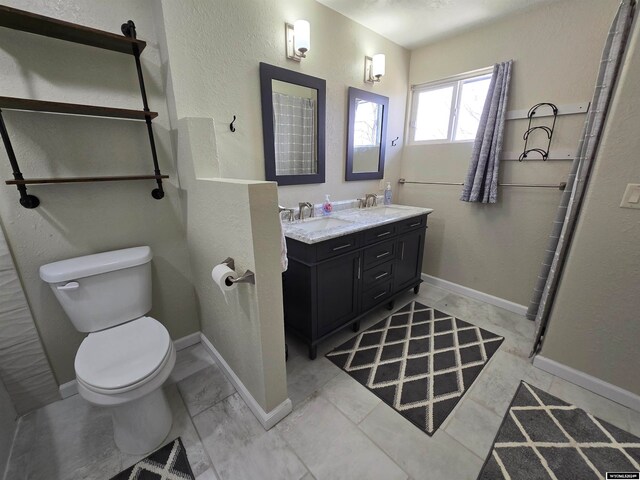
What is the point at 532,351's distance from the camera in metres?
1.78

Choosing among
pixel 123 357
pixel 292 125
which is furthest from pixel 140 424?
pixel 292 125

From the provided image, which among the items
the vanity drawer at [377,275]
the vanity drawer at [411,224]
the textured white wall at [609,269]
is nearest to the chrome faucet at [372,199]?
the vanity drawer at [411,224]

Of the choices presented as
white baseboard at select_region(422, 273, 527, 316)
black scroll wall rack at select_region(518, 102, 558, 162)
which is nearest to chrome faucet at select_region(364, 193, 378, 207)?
white baseboard at select_region(422, 273, 527, 316)

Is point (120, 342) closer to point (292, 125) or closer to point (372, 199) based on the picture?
point (292, 125)

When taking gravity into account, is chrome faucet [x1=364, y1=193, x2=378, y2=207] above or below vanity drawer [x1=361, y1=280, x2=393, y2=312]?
above

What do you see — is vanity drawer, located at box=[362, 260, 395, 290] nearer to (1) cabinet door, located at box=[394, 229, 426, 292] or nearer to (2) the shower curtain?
(1) cabinet door, located at box=[394, 229, 426, 292]

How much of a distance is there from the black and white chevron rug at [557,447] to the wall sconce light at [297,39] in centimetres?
245

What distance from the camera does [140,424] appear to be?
1.18 m

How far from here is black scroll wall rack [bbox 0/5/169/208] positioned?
1.04 meters

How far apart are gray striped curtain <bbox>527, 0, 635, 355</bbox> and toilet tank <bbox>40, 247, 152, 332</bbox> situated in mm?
2488

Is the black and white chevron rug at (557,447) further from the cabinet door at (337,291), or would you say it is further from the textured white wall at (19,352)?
the textured white wall at (19,352)

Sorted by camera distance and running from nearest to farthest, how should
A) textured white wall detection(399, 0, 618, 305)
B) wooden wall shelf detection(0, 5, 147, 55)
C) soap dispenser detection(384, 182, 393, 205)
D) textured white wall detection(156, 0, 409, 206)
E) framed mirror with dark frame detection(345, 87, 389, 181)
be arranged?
wooden wall shelf detection(0, 5, 147, 55), textured white wall detection(156, 0, 409, 206), textured white wall detection(399, 0, 618, 305), framed mirror with dark frame detection(345, 87, 389, 181), soap dispenser detection(384, 182, 393, 205)

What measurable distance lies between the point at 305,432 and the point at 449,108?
2.81 metres

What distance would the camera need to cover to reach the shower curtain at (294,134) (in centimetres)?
183
